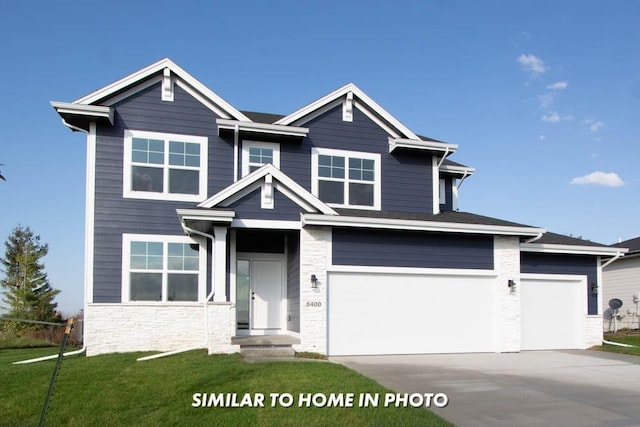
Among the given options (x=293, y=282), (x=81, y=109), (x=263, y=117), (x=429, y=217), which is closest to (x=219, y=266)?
(x=293, y=282)

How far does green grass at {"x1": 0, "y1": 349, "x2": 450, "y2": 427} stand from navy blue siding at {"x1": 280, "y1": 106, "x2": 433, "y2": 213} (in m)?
6.55

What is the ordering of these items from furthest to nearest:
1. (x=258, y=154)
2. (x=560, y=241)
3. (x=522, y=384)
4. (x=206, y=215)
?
1. (x=560, y=241)
2. (x=258, y=154)
3. (x=206, y=215)
4. (x=522, y=384)

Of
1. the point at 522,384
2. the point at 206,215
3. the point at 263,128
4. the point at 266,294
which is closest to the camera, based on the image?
the point at 522,384

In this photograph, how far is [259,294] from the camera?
52.0 ft

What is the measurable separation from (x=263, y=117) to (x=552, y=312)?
10.4m

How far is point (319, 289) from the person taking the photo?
1341 cm

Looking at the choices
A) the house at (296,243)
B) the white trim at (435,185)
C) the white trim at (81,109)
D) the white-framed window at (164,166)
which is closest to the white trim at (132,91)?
the house at (296,243)

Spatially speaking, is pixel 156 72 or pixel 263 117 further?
pixel 263 117

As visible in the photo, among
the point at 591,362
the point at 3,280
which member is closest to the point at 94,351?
the point at 591,362

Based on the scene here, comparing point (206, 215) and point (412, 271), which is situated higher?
point (206, 215)

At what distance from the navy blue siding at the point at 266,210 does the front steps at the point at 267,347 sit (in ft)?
9.80

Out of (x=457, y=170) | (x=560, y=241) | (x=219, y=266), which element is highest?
(x=457, y=170)

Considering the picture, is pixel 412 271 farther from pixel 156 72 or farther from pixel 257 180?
pixel 156 72

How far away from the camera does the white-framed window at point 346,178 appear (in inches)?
634
